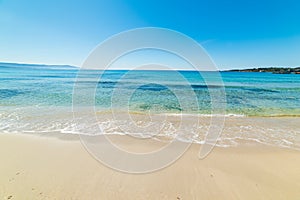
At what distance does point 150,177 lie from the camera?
3781 mm

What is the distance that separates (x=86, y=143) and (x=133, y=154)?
1.76 metres

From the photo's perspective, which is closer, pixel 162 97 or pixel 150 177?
pixel 150 177

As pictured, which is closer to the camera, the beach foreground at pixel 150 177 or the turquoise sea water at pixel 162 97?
the beach foreground at pixel 150 177

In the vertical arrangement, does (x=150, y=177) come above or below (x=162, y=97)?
below

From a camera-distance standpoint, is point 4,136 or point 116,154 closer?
point 116,154

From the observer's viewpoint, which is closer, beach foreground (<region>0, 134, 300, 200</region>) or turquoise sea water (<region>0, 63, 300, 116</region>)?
beach foreground (<region>0, 134, 300, 200</region>)

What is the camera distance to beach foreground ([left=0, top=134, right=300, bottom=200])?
329 cm

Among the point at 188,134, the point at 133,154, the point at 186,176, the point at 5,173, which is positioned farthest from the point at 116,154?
the point at 188,134

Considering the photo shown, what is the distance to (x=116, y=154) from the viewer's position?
4.89 meters

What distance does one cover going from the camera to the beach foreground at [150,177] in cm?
329

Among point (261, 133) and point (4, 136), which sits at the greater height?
point (4, 136)

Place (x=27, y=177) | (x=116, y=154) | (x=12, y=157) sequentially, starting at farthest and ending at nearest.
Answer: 1. (x=116, y=154)
2. (x=12, y=157)
3. (x=27, y=177)

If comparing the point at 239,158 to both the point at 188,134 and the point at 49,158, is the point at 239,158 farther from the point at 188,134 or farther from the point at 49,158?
the point at 49,158

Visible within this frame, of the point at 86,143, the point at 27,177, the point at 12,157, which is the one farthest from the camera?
the point at 86,143
